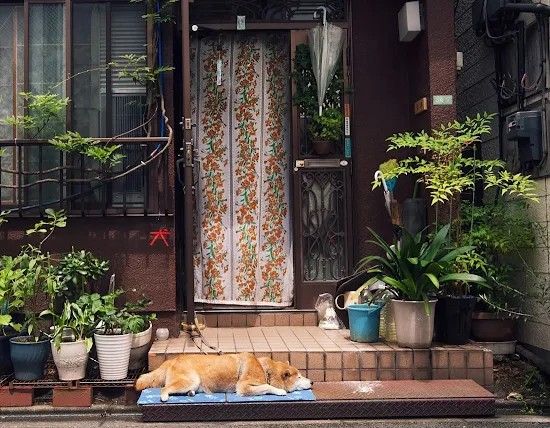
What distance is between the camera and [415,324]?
4598 mm

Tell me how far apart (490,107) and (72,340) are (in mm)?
4527

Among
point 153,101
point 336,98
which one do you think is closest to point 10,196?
point 153,101

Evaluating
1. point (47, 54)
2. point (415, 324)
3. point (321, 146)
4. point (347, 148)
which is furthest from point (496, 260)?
point (47, 54)

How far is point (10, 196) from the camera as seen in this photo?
5316 millimetres

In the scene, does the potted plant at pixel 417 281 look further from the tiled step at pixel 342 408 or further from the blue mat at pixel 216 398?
the blue mat at pixel 216 398

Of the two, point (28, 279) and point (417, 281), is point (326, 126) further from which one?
point (28, 279)

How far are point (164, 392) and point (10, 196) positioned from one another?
94.9 inches

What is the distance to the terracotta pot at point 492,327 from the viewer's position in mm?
5219

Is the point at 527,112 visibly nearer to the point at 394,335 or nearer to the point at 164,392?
the point at 394,335

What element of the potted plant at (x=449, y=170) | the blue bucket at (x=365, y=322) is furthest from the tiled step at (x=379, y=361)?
the potted plant at (x=449, y=170)

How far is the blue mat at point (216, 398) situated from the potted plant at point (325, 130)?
8.21 feet

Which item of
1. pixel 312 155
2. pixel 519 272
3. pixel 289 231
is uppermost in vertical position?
pixel 312 155

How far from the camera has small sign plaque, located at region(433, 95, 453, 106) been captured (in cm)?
555

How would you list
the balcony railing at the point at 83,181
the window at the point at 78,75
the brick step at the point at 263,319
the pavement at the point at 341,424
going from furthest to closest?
the brick step at the point at 263,319 → the window at the point at 78,75 → the balcony railing at the point at 83,181 → the pavement at the point at 341,424
